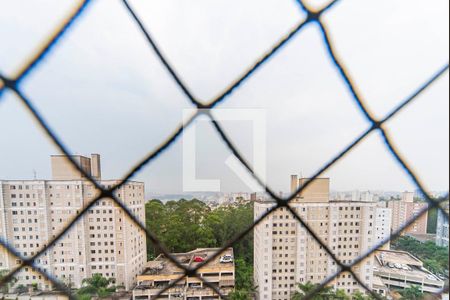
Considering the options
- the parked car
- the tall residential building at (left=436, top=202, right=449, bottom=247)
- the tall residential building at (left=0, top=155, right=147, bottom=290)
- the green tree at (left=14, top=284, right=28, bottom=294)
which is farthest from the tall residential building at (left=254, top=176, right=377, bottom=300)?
the tall residential building at (left=436, top=202, right=449, bottom=247)

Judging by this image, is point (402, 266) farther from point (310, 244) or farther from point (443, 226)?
point (443, 226)

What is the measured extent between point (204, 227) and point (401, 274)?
176 inches

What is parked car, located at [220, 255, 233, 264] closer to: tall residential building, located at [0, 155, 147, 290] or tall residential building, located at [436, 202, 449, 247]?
tall residential building, located at [0, 155, 147, 290]

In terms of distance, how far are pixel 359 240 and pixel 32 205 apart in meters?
5.46

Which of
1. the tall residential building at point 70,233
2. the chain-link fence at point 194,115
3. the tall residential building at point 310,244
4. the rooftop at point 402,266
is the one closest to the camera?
the chain-link fence at point 194,115

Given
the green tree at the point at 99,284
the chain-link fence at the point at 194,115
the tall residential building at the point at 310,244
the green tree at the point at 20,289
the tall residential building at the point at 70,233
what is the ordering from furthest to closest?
the tall residential building at the point at 310,244 < the green tree at the point at 99,284 < the tall residential building at the point at 70,233 < the green tree at the point at 20,289 < the chain-link fence at the point at 194,115

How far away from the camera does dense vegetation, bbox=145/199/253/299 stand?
4664 millimetres

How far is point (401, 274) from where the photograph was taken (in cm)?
495

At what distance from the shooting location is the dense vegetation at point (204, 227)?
466cm

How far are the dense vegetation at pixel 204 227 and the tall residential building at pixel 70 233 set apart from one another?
2.34 ft

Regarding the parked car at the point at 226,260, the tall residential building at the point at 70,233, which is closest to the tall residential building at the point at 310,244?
the parked car at the point at 226,260

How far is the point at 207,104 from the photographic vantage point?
0.23 meters

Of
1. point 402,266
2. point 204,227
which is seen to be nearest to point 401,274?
point 402,266

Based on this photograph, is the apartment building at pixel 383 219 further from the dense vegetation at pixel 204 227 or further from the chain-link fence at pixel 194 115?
the chain-link fence at pixel 194 115
